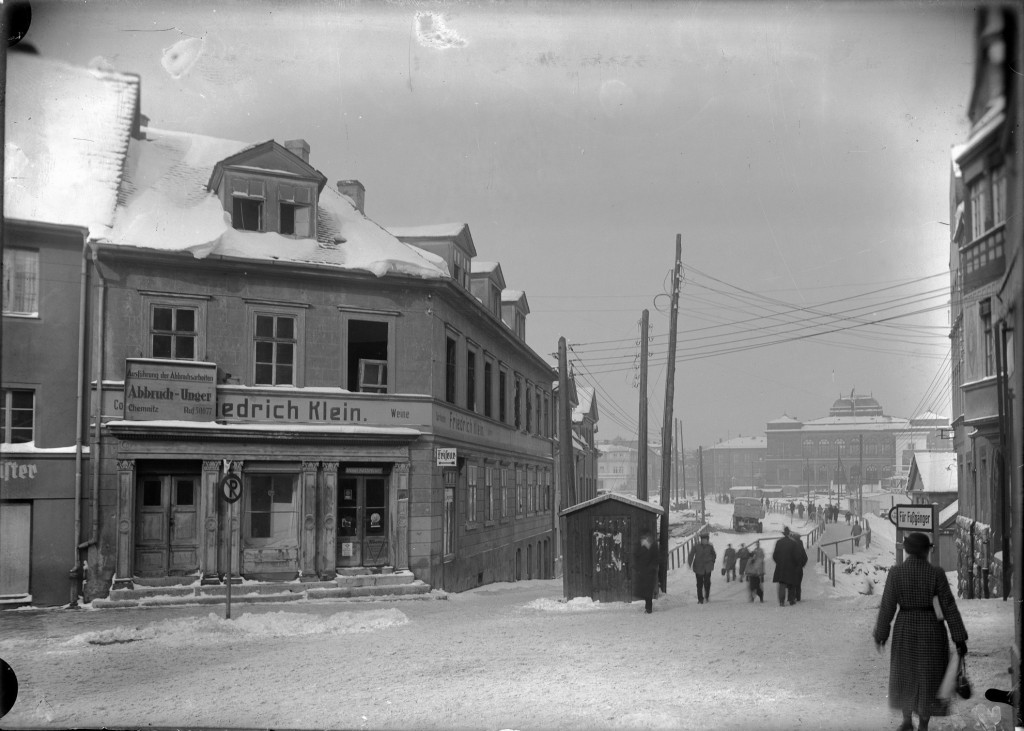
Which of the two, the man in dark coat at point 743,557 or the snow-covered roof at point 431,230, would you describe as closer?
the snow-covered roof at point 431,230

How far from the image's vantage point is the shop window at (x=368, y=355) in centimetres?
1531

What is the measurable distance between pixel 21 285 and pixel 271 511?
519 centimetres

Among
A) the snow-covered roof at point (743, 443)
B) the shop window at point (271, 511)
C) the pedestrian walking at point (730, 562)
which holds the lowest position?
the pedestrian walking at point (730, 562)

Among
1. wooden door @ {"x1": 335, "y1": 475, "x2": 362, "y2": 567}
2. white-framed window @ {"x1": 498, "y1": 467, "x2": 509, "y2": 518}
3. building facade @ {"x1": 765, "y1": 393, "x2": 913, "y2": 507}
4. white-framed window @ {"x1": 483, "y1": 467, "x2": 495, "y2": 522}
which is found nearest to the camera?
building facade @ {"x1": 765, "y1": 393, "x2": 913, "y2": 507}

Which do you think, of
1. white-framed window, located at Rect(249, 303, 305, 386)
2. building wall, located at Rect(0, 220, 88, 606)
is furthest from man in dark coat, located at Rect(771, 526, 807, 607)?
building wall, located at Rect(0, 220, 88, 606)

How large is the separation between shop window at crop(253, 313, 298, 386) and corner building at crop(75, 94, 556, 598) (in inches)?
0.9

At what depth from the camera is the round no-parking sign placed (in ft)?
41.5

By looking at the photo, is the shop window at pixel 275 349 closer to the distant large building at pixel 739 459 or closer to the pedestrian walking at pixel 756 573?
the distant large building at pixel 739 459

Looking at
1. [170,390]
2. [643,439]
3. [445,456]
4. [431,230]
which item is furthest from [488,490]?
[431,230]

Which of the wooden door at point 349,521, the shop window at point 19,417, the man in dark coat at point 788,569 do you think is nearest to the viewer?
the shop window at point 19,417

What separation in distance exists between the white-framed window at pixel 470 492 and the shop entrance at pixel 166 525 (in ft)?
16.7

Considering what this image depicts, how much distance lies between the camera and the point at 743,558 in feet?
63.8

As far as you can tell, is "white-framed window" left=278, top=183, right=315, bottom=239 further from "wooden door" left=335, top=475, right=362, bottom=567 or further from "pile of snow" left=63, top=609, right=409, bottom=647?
"pile of snow" left=63, top=609, right=409, bottom=647

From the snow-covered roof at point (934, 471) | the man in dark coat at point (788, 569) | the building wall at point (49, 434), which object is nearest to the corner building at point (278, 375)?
the building wall at point (49, 434)
